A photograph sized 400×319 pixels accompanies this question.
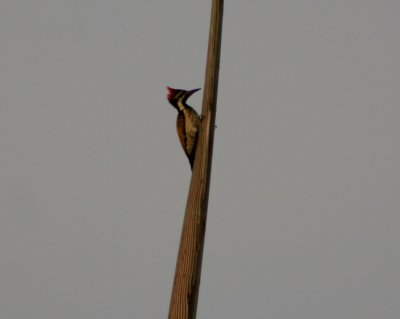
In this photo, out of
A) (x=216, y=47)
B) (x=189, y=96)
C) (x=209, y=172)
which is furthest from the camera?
(x=189, y=96)

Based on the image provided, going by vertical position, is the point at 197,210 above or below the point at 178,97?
below

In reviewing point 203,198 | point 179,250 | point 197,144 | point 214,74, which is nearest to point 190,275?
point 179,250

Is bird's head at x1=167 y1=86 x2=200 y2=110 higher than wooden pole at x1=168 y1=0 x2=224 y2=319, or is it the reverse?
bird's head at x1=167 y1=86 x2=200 y2=110

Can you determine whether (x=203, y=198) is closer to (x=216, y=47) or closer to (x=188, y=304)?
(x=188, y=304)

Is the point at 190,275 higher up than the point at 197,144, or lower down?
lower down

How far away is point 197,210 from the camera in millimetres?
2770

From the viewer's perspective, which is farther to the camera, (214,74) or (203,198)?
(214,74)

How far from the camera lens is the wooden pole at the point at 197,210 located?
2.65m

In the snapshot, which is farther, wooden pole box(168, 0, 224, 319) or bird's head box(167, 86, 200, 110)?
bird's head box(167, 86, 200, 110)

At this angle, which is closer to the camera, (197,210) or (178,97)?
(197,210)

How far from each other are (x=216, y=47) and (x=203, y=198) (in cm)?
Answer: 72

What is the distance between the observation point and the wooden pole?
2650 millimetres

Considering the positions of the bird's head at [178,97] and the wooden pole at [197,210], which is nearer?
the wooden pole at [197,210]

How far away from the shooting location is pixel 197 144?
3035 millimetres
